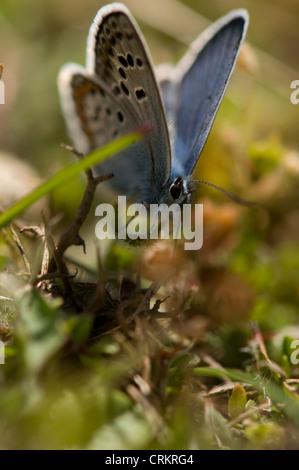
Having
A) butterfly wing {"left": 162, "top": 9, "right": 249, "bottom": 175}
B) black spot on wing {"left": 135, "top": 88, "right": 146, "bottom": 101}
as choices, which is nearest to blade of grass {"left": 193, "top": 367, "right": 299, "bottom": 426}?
butterfly wing {"left": 162, "top": 9, "right": 249, "bottom": 175}

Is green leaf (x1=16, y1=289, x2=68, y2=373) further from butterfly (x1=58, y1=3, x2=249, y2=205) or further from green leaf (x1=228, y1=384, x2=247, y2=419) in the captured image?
butterfly (x1=58, y1=3, x2=249, y2=205)

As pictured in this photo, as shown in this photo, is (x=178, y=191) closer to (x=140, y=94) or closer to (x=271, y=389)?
(x=140, y=94)

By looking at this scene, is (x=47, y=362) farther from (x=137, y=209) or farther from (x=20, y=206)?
(x=137, y=209)

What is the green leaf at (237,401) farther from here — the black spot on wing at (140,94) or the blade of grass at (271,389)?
the black spot on wing at (140,94)

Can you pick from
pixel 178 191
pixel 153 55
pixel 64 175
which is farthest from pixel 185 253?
pixel 153 55

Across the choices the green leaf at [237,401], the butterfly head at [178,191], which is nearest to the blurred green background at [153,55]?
the butterfly head at [178,191]

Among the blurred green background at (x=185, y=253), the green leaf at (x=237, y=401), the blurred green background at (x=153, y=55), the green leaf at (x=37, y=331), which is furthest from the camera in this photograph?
the blurred green background at (x=153, y=55)

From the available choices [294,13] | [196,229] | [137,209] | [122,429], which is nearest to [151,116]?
[137,209]
